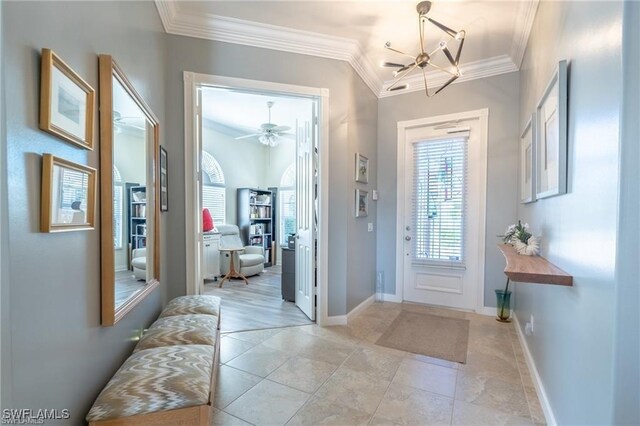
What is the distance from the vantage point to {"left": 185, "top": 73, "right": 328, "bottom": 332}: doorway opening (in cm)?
278

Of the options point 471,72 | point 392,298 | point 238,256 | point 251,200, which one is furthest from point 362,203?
point 251,200

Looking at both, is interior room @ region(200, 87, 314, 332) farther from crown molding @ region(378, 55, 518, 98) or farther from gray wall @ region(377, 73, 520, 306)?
gray wall @ region(377, 73, 520, 306)

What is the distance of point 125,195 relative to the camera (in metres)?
1.62

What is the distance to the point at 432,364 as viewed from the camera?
2.37 meters

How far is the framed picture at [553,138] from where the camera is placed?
4.78ft

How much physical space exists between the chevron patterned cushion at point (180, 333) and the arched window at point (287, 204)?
5.20 metres

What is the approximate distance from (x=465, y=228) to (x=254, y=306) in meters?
2.88

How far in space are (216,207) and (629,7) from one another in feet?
20.6

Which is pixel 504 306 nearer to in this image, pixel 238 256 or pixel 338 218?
pixel 338 218

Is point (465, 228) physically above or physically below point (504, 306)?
above

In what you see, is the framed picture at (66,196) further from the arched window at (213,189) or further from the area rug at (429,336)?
the arched window at (213,189)

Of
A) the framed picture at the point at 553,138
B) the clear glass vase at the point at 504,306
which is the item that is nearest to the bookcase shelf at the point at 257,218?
the clear glass vase at the point at 504,306

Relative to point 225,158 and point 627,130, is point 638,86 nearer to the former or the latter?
point 627,130

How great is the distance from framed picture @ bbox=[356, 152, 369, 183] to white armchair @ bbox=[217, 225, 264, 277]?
3004 millimetres
